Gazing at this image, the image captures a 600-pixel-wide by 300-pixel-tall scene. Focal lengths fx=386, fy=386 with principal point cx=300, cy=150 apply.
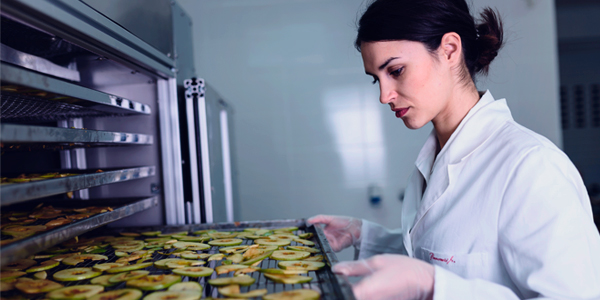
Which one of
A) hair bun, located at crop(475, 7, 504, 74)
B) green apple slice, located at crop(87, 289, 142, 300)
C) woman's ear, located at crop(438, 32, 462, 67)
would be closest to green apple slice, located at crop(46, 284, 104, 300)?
green apple slice, located at crop(87, 289, 142, 300)

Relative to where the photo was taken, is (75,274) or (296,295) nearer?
(296,295)

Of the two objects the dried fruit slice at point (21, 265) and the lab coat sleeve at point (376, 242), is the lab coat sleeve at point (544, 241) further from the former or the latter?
the dried fruit slice at point (21, 265)

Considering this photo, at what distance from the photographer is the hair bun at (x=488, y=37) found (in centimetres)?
142

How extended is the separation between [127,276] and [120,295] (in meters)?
0.14

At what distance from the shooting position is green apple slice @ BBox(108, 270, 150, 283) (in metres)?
1.02

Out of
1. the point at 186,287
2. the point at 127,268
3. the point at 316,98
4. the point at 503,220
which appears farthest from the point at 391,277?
the point at 316,98

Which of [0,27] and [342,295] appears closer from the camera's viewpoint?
[342,295]

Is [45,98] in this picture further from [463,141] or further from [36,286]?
[463,141]

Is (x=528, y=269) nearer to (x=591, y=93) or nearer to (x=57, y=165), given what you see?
(x=57, y=165)

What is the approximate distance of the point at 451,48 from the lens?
133 cm

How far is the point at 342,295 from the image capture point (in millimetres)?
805

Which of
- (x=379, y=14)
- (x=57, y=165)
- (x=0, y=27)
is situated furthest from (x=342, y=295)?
(x=57, y=165)

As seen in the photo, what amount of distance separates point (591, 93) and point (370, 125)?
4.12 m

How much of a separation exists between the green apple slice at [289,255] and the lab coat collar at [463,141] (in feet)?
1.55
